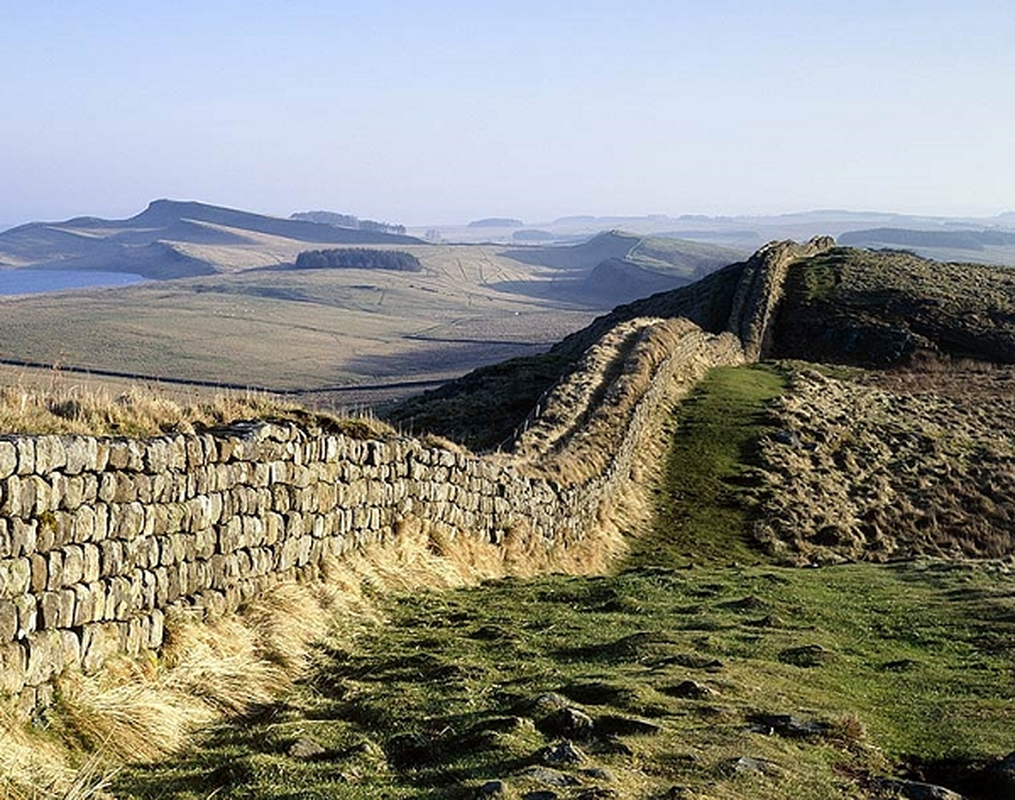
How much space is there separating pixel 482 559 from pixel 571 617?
442 cm

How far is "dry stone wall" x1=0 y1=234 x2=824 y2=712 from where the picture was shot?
31.1 ft

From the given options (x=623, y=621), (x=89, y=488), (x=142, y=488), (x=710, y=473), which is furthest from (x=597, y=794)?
(x=710, y=473)

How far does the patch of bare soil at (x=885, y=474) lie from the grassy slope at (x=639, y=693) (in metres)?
9.64

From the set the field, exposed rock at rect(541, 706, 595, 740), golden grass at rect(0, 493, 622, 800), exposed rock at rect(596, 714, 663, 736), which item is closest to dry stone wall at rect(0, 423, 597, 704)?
golden grass at rect(0, 493, 622, 800)

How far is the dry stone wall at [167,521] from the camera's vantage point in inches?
373

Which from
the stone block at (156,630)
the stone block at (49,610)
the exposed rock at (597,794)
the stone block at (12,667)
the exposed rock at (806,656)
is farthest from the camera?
the exposed rock at (806,656)

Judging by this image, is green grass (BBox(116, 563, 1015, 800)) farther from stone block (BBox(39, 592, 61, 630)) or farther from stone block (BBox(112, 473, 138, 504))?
stone block (BBox(112, 473, 138, 504))

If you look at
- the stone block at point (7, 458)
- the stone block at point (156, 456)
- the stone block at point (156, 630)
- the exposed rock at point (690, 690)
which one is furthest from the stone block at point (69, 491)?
the exposed rock at point (690, 690)

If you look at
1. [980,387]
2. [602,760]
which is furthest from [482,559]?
[980,387]

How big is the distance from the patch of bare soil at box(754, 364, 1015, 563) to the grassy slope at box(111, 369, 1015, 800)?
31.6 feet

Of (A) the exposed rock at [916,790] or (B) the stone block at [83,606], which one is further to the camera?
(B) the stone block at [83,606]

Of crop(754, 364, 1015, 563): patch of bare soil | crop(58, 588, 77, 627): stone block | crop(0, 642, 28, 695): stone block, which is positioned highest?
crop(58, 588, 77, 627): stone block

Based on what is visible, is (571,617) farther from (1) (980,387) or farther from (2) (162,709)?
(1) (980,387)

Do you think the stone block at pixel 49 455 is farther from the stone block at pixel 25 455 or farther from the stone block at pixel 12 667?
the stone block at pixel 12 667
